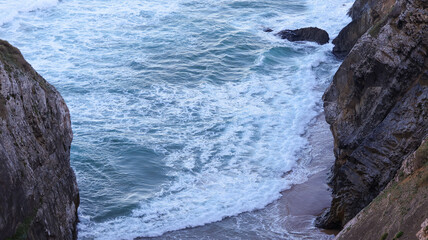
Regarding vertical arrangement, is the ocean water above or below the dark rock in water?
below

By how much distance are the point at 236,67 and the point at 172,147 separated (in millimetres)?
10545

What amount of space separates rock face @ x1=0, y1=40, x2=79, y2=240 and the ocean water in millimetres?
2078

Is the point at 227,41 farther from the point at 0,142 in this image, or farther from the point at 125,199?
the point at 0,142

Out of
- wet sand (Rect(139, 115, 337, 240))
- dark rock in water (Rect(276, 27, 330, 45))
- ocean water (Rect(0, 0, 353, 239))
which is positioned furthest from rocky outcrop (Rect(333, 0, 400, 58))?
wet sand (Rect(139, 115, 337, 240))

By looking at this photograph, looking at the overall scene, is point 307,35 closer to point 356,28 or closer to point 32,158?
point 356,28

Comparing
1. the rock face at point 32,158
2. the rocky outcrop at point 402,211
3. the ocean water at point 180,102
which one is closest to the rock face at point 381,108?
the rocky outcrop at point 402,211

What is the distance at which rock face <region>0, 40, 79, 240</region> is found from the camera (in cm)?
1037

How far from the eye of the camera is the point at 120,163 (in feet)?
61.6

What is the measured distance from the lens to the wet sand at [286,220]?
47.6 ft

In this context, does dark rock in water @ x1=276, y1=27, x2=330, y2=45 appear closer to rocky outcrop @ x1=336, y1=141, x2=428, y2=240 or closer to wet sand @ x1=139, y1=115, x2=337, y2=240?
wet sand @ x1=139, y1=115, x2=337, y2=240

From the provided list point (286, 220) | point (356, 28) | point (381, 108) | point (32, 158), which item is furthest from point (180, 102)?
point (32, 158)

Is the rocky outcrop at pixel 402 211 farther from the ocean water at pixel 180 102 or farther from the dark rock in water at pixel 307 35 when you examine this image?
the dark rock in water at pixel 307 35

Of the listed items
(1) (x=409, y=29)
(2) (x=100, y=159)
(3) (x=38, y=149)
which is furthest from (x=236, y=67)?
(3) (x=38, y=149)

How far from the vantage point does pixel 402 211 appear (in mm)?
9641
